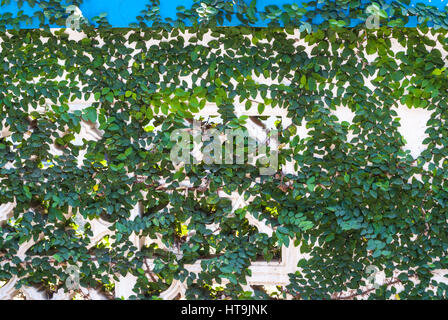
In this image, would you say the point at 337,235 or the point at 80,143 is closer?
the point at 337,235

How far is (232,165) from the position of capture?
187cm

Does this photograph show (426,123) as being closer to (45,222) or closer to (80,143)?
(80,143)

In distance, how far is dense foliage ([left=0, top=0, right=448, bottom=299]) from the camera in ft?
5.87

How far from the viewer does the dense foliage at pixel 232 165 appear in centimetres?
179

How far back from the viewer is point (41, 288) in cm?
207

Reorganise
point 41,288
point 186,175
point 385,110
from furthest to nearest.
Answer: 1. point 41,288
2. point 186,175
3. point 385,110

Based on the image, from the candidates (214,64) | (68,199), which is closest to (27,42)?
(68,199)

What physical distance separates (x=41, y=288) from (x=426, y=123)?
1990 mm
